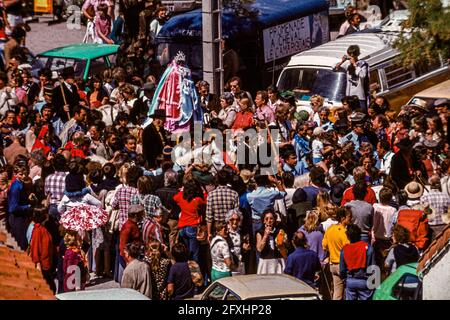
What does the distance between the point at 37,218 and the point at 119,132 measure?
11.1 feet

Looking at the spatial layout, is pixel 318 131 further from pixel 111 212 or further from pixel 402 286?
pixel 402 286

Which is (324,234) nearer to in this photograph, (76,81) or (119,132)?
(119,132)

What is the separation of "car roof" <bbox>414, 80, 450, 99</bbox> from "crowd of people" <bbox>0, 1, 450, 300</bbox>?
4.19 feet

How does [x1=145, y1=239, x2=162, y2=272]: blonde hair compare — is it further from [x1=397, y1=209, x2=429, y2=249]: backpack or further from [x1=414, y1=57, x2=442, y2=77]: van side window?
[x1=414, y1=57, x2=442, y2=77]: van side window

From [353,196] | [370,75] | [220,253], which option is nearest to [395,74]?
[370,75]

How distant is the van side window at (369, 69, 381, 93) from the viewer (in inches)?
922

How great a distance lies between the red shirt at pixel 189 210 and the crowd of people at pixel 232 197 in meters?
0.02

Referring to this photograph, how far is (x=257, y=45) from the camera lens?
1012 inches

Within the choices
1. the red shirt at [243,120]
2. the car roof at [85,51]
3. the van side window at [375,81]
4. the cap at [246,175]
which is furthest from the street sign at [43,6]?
the cap at [246,175]

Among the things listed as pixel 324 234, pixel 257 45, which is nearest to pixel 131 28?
pixel 257 45

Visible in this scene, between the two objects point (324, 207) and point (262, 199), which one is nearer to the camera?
point (324, 207)

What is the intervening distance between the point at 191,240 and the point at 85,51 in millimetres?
10308

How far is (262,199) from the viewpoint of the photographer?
1717cm

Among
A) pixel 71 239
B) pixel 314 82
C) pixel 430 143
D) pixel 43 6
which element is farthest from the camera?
pixel 43 6
